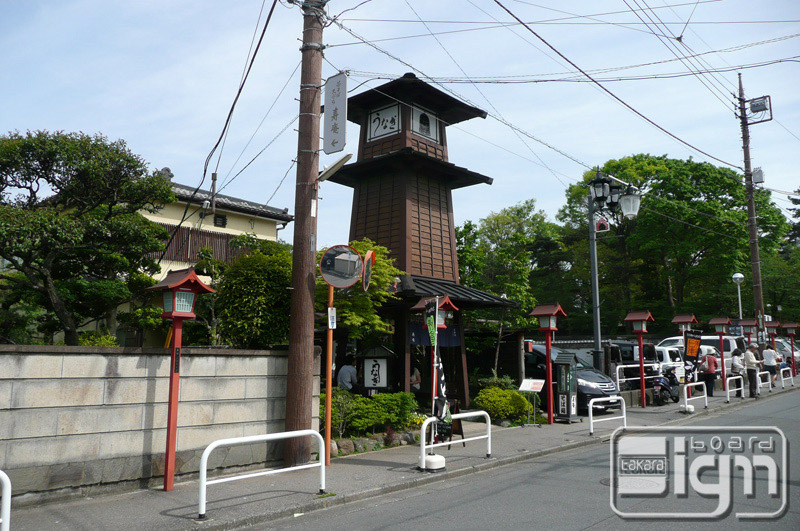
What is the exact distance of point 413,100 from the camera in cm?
1753

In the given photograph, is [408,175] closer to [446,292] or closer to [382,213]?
[382,213]

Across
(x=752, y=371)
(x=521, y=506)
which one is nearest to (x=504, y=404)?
(x=521, y=506)

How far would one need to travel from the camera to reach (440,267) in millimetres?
17375

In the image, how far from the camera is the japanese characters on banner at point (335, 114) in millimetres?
10305

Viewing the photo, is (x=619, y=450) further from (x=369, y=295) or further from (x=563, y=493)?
(x=369, y=295)

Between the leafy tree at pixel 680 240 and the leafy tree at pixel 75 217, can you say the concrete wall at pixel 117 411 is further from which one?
the leafy tree at pixel 680 240

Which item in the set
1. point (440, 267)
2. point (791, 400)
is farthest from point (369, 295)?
point (791, 400)

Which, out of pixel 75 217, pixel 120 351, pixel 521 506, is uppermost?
pixel 75 217

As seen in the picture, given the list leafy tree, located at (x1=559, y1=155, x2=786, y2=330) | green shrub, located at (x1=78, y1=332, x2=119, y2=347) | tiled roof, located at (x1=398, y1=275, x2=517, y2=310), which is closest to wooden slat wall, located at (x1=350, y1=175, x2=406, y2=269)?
tiled roof, located at (x1=398, y1=275, x2=517, y2=310)

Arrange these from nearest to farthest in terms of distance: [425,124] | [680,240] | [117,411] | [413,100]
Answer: [117,411]
[413,100]
[425,124]
[680,240]

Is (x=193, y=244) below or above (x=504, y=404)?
above

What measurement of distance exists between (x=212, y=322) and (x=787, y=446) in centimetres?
1503

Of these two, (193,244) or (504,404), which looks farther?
(193,244)

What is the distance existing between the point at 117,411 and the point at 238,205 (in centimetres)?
2149
